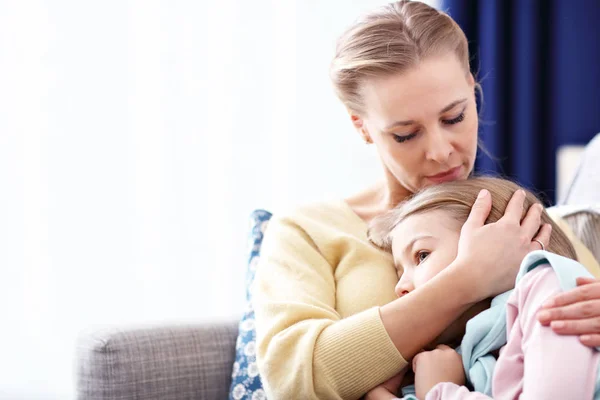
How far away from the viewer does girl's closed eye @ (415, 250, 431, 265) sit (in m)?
1.35

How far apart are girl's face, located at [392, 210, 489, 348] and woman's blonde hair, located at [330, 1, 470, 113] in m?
0.37

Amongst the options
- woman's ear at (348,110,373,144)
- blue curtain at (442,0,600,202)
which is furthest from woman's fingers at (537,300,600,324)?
blue curtain at (442,0,600,202)

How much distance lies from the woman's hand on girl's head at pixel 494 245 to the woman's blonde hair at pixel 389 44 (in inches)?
15.0

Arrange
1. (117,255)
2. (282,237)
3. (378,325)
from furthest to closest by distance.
Answer: (117,255), (282,237), (378,325)

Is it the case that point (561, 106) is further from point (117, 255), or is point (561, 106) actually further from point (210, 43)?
point (117, 255)

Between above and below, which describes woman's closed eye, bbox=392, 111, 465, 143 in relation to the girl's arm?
above

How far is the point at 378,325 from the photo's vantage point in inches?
51.8

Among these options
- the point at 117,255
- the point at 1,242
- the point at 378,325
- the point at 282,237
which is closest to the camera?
the point at 378,325

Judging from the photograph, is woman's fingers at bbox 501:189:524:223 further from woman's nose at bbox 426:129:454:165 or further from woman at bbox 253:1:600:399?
woman's nose at bbox 426:129:454:165

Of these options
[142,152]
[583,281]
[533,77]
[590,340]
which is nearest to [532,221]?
[583,281]

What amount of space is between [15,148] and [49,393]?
76cm

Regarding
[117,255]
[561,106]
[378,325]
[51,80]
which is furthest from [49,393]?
[561,106]

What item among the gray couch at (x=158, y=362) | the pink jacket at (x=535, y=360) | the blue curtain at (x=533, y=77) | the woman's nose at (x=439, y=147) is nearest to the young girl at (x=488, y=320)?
the pink jacket at (x=535, y=360)

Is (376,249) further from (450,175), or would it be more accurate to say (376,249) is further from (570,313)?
(570,313)
